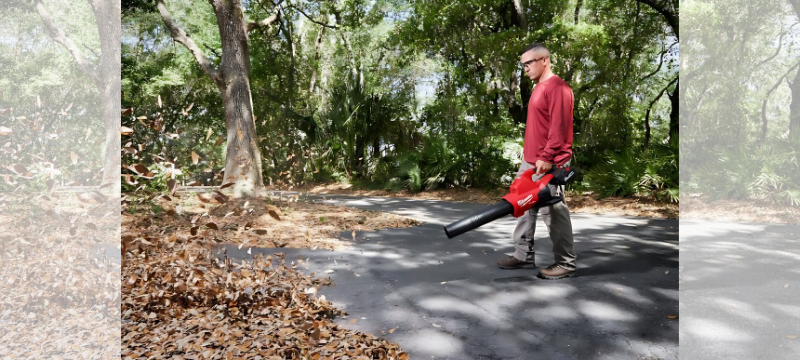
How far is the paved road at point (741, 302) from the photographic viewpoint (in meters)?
2.51

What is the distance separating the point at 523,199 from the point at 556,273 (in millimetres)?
850

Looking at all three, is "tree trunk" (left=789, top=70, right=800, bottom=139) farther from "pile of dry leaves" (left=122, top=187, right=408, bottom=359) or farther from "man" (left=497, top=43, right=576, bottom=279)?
"pile of dry leaves" (left=122, top=187, right=408, bottom=359)

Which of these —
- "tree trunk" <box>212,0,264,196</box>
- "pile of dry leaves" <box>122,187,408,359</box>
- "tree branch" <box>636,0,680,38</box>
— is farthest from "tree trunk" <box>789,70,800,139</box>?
"tree branch" <box>636,0,680,38</box>

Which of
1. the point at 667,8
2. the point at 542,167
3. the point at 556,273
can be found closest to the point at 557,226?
the point at 556,273

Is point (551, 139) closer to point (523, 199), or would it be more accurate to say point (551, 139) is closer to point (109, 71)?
point (523, 199)

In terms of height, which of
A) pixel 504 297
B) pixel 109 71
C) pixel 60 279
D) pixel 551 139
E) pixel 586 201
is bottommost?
pixel 504 297

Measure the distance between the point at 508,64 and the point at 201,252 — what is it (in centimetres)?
1059

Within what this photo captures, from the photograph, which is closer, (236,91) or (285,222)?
(285,222)

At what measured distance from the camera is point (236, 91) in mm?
9359

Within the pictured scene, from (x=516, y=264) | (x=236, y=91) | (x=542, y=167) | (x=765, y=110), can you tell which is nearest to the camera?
(x=765, y=110)

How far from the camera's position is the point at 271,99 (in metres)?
17.7

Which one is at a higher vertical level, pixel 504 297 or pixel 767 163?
pixel 767 163

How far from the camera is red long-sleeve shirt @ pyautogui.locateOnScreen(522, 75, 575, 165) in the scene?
12.5ft

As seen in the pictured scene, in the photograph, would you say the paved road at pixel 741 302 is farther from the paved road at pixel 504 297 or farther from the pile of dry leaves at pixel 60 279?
the pile of dry leaves at pixel 60 279
